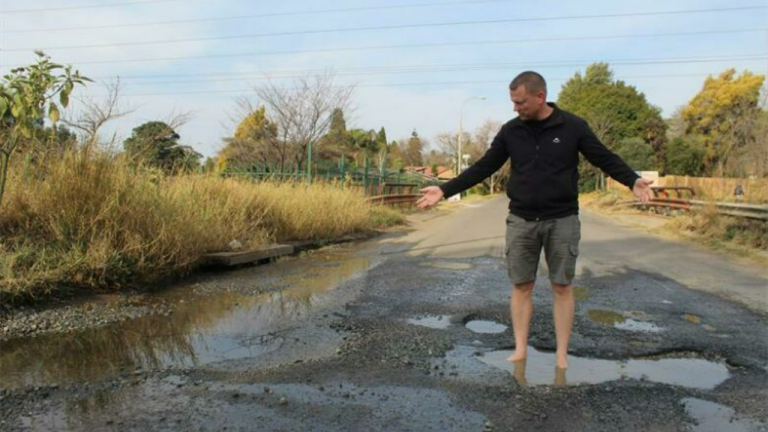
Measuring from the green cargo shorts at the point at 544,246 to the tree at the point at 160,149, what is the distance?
17.2ft

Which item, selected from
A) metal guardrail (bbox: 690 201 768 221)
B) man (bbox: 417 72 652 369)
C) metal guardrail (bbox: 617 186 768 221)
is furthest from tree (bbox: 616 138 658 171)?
man (bbox: 417 72 652 369)

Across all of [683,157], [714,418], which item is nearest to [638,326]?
[714,418]

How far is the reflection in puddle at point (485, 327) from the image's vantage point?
4934 mm

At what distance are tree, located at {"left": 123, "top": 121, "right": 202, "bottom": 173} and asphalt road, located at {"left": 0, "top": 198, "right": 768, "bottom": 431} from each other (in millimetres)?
1947

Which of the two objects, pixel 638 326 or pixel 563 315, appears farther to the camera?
pixel 638 326

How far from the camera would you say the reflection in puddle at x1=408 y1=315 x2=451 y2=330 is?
5.05 meters

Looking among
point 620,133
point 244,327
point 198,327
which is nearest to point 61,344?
point 198,327

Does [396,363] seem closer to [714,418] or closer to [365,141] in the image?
[714,418]

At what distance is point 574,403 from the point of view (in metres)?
3.25

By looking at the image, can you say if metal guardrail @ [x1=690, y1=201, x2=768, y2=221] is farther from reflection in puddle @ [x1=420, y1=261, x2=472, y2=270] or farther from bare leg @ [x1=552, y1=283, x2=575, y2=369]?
bare leg @ [x1=552, y1=283, x2=575, y2=369]

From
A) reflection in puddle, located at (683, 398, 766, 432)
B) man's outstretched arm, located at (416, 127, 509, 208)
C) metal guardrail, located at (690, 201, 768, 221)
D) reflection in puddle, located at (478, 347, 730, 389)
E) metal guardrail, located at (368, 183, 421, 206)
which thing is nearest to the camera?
reflection in puddle, located at (683, 398, 766, 432)

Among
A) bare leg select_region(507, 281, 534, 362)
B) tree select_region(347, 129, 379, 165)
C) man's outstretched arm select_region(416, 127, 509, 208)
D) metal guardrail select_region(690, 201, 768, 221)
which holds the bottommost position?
bare leg select_region(507, 281, 534, 362)

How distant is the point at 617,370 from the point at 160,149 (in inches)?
312

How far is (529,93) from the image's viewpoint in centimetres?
389
